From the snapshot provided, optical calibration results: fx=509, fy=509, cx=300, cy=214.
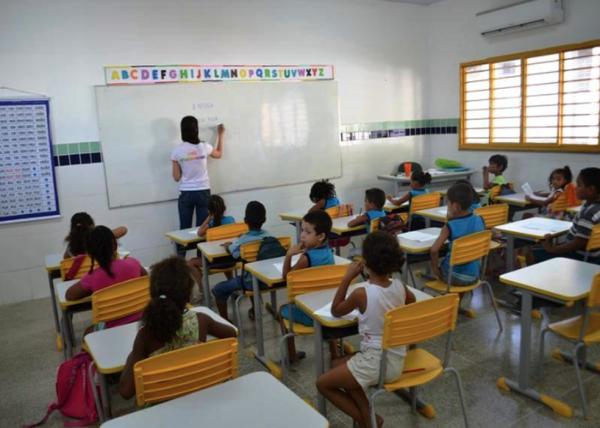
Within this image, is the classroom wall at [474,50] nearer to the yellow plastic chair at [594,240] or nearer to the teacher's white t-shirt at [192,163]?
the yellow plastic chair at [594,240]

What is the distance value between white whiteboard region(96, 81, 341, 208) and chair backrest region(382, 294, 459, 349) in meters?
4.15

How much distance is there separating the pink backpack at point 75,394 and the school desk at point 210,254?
1242 mm

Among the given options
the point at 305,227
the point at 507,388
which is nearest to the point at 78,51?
the point at 305,227

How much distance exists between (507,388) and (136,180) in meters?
4.21

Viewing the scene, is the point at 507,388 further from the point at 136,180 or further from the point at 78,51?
the point at 78,51

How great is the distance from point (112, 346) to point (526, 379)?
2208mm

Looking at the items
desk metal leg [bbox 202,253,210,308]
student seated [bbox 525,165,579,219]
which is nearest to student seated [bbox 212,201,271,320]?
desk metal leg [bbox 202,253,210,308]

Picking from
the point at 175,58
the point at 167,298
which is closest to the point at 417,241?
the point at 167,298

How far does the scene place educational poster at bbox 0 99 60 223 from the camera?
4.90 metres

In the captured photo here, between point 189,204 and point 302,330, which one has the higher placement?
point 189,204

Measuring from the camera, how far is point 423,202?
5.25 metres

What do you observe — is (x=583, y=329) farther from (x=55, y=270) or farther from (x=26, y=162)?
(x=26, y=162)

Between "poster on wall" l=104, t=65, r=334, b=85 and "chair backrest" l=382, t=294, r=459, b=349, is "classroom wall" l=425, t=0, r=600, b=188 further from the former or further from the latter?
"chair backrest" l=382, t=294, r=459, b=349

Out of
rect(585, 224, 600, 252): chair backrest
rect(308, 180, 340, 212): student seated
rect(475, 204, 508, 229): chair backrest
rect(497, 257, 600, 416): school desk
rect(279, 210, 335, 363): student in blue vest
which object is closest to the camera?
rect(497, 257, 600, 416): school desk
